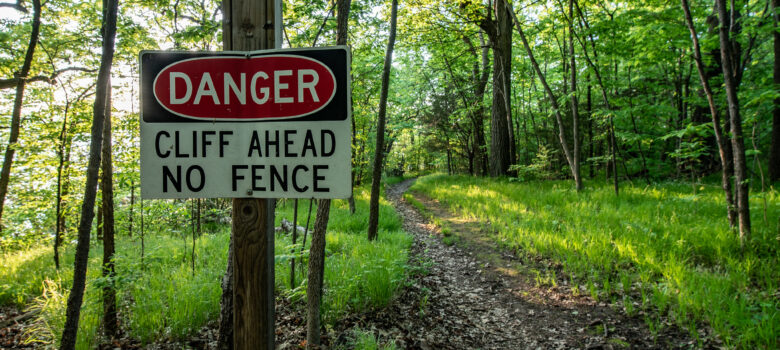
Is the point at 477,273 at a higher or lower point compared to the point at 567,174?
lower

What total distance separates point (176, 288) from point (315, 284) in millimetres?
2023

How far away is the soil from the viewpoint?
309 cm

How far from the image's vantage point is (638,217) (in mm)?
5500

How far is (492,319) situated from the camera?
3770 millimetres

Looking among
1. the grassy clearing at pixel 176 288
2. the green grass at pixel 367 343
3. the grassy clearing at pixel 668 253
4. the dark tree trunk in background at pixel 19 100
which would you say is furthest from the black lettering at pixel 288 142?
the dark tree trunk in background at pixel 19 100

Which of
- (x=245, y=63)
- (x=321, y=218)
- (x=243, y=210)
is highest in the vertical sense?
A: (x=245, y=63)

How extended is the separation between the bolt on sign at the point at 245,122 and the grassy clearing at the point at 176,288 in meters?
1.75

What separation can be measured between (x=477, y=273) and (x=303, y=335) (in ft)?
9.70

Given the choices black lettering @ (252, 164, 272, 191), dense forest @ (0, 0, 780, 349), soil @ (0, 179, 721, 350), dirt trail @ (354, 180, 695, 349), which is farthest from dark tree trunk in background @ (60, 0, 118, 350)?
dirt trail @ (354, 180, 695, 349)

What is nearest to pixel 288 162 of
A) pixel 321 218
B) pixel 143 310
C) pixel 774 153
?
pixel 321 218

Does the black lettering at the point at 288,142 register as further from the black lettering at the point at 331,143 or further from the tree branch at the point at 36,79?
the tree branch at the point at 36,79

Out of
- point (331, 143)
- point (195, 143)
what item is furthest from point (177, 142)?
point (331, 143)

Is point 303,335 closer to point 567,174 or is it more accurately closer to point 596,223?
point 596,223

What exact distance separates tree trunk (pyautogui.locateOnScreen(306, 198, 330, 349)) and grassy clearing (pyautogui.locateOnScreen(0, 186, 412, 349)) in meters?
0.28
